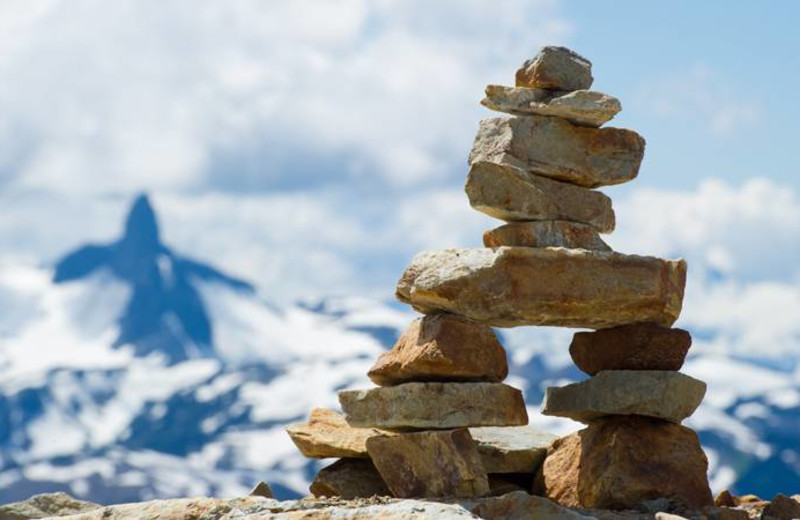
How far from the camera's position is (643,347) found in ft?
64.5

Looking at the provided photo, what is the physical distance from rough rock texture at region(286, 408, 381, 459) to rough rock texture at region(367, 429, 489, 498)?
1042 millimetres

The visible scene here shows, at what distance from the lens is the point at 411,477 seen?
18.4 metres

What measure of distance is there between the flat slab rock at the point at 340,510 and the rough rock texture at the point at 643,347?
4.01m

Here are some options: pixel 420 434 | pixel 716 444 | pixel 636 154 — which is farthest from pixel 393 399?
pixel 716 444

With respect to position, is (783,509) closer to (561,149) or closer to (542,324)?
(542,324)

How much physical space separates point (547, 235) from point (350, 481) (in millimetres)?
4732

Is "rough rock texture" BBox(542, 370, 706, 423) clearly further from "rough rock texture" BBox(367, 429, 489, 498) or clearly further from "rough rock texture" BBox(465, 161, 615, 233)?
"rough rock texture" BBox(465, 161, 615, 233)

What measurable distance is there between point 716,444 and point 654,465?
176003 millimetres

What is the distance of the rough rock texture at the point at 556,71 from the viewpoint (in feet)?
64.9

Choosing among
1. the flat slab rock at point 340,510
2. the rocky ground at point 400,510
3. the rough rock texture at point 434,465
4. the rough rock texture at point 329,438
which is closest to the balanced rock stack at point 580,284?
the rocky ground at point 400,510

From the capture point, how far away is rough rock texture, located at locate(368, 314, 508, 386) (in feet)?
61.1

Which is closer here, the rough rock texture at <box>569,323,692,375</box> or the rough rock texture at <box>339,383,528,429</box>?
the rough rock texture at <box>339,383,528,429</box>

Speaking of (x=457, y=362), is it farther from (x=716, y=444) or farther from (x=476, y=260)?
(x=716, y=444)

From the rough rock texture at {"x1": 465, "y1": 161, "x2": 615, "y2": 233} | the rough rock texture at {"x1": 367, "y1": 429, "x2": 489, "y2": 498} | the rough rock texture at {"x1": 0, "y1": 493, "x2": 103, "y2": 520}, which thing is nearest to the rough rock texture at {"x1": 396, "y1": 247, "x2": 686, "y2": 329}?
the rough rock texture at {"x1": 465, "y1": 161, "x2": 615, "y2": 233}
